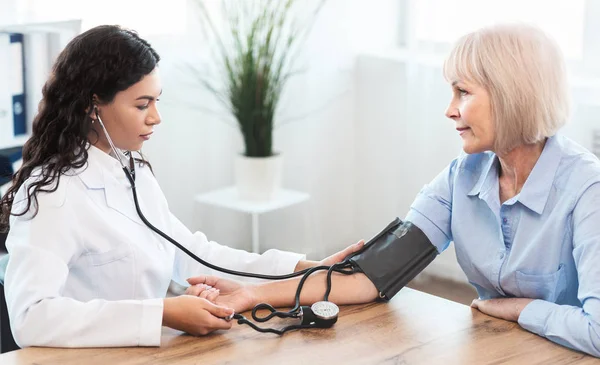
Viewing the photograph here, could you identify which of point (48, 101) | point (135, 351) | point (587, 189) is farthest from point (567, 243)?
point (48, 101)

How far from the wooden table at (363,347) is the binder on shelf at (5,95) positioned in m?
1.24

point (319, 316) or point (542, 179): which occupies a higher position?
point (542, 179)

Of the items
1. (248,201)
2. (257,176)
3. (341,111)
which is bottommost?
(248,201)

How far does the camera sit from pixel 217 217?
3.86 meters

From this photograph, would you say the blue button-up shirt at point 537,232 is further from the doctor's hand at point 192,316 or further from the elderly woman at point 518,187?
the doctor's hand at point 192,316

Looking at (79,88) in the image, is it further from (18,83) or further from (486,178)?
(18,83)

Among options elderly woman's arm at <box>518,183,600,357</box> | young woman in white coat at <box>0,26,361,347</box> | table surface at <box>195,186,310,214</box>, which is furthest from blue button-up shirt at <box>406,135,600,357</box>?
table surface at <box>195,186,310,214</box>

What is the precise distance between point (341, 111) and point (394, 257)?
225 centimetres

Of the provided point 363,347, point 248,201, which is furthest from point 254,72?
point 363,347

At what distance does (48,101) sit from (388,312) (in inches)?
30.7

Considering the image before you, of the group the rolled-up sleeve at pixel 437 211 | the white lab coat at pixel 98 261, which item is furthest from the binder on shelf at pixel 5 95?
the rolled-up sleeve at pixel 437 211

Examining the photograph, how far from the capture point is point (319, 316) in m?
1.60

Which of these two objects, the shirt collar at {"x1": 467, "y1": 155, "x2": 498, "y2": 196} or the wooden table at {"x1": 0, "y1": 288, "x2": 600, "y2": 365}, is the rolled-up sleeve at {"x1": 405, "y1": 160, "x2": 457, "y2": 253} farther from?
the wooden table at {"x1": 0, "y1": 288, "x2": 600, "y2": 365}

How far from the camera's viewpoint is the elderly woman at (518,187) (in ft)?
5.46
